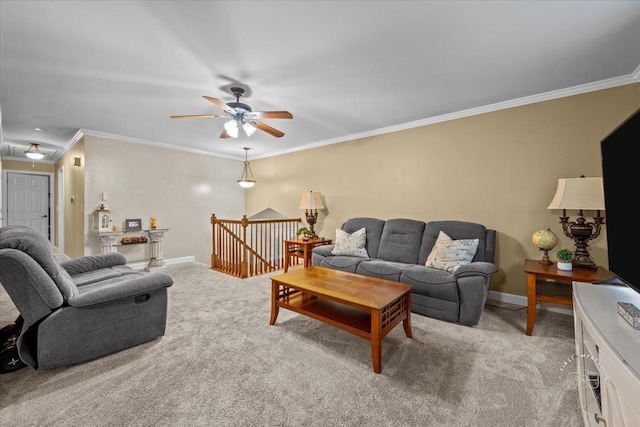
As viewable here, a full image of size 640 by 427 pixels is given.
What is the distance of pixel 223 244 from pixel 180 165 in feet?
6.65

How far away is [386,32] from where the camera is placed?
2.01 meters

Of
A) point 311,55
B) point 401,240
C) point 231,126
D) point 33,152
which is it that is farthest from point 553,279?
point 33,152

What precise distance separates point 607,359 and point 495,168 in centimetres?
280

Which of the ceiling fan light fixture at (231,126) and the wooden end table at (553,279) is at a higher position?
the ceiling fan light fixture at (231,126)

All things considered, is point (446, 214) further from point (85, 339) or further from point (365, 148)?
point (85, 339)

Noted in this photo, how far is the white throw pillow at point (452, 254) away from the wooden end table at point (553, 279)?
1.77 ft

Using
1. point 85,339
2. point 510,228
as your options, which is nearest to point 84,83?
point 85,339

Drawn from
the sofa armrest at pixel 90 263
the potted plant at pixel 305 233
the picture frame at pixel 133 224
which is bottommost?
the sofa armrest at pixel 90 263

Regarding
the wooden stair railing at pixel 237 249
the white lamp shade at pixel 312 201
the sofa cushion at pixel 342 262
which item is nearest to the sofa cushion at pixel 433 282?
the sofa cushion at pixel 342 262

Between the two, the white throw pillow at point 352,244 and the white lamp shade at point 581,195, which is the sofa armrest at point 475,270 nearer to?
the white lamp shade at point 581,195

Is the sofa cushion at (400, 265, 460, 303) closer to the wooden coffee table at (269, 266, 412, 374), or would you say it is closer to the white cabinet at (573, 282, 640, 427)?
the wooden coffee table at (269, 266, 412, 374)

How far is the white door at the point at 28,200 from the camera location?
6406 millimetres

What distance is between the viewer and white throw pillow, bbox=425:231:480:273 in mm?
2998

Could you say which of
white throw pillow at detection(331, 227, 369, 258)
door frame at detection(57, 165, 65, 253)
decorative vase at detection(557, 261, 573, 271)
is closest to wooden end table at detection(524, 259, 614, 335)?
decorative vase at detection(557, 261, 573, 271)
